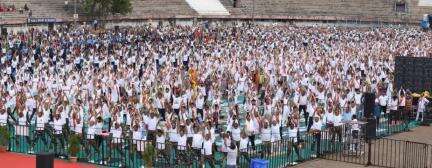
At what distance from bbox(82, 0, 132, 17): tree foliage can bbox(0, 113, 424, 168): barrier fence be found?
4023 centimetres

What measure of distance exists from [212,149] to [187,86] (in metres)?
11.0

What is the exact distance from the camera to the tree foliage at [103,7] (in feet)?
205

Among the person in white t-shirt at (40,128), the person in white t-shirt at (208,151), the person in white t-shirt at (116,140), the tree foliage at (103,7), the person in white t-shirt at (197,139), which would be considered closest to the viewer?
the person in white t-shirt at (208,151)

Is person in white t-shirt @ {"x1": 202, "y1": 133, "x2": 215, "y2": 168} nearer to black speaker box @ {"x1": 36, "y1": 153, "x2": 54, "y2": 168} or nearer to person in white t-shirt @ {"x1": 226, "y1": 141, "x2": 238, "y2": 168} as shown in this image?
person in white t-shirt @ {"x1": 226, "y1": 141, "x2": 238, "y2": 168}

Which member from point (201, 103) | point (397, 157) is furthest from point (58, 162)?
point (397, 157)

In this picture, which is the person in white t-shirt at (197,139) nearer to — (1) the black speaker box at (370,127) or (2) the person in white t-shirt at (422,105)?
(1) the black speaker box at (370,127)

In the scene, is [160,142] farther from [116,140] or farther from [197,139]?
[116,140]

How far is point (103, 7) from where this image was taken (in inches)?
2480

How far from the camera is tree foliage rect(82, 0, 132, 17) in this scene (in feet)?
205

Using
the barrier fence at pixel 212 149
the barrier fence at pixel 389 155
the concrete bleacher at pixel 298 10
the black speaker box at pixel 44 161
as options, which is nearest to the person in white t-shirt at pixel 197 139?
the barrier fence at pixel 212 149

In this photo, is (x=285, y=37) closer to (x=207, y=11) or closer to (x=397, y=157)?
(x=207, y=11)

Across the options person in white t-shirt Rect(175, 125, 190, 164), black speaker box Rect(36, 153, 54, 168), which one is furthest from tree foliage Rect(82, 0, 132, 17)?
black speaker box Rect(36, 153, 54, 168)

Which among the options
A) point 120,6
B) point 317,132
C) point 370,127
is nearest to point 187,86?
point 317,132

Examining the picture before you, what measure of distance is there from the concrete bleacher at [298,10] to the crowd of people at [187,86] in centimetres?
1941
